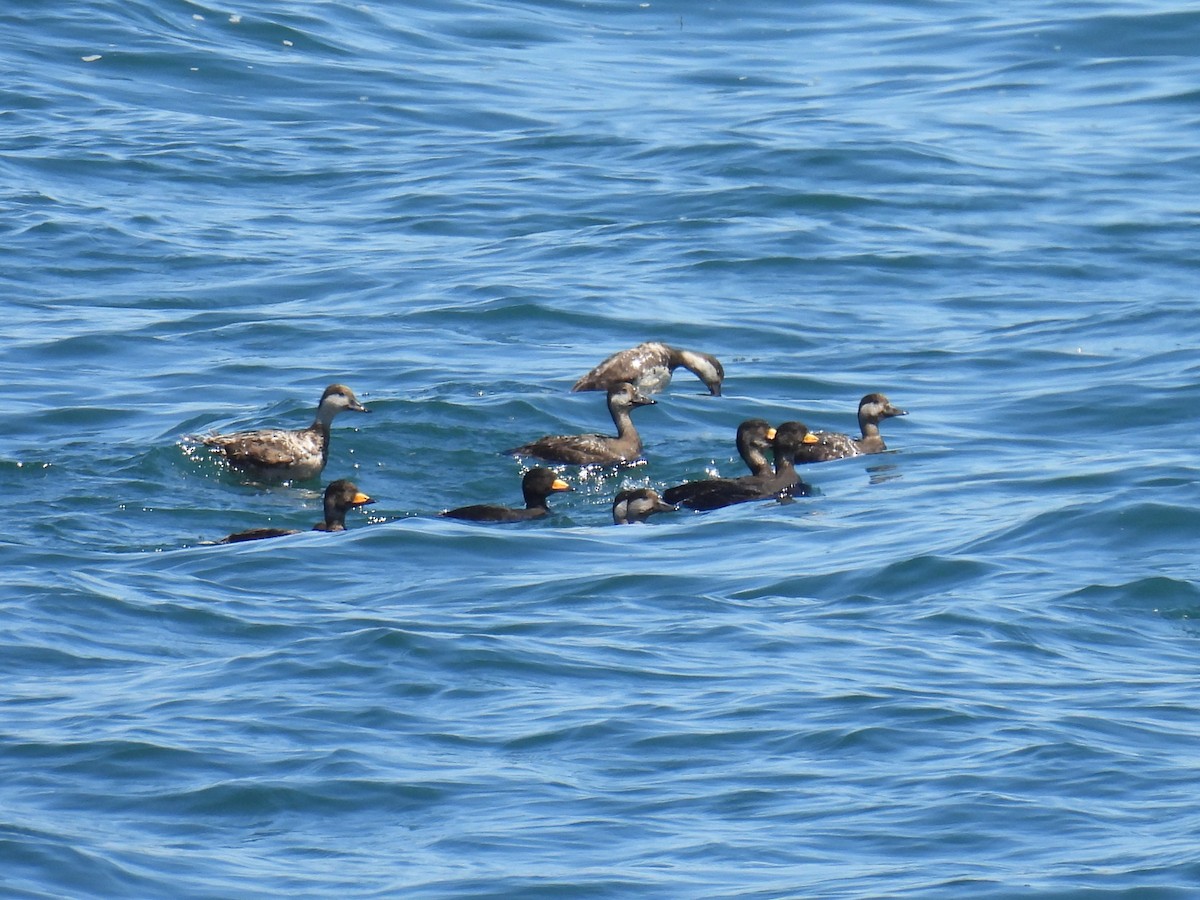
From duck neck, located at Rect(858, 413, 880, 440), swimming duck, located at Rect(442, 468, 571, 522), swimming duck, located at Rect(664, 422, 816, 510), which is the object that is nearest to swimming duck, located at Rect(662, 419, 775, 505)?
swimming duck, located at Rect(664, 422, 816, 510)

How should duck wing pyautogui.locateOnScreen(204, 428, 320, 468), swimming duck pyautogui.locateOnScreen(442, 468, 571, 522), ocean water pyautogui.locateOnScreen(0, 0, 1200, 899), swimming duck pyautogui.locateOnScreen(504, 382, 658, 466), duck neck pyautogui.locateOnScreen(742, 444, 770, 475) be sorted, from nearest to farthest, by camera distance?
ocean water pyautogui.locateOnScreen(0, 0, 1200, 899), swimming duck pyautogui.locateOnScreen(442, 468, 571, 522), duck wing pyautogui.locateOnScreen(204, 428, 320, 468), duck neck pyautogui.locateOnScreen(742, 444, 770, 475), swimming duck pyautogui.locateOnScreen(504, 382, 658, 466)

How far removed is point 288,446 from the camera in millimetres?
14445

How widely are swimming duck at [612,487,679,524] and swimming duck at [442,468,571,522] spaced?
438 mm

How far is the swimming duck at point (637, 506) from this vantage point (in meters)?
13.4

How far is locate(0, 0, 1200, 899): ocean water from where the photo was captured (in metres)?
8.03

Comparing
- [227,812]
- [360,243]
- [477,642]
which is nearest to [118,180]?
[360,243]

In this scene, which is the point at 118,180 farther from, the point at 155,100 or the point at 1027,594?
the point at 1027,594

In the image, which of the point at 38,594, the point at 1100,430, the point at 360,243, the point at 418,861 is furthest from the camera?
the point at 360,243

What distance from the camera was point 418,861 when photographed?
7637 millimetres

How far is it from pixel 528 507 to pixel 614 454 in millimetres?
1594

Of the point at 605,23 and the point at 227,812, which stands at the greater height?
the point at 605,23

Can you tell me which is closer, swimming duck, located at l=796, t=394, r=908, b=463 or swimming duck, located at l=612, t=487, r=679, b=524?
swimming duck, located at l=612, t=487, r=679, b=524

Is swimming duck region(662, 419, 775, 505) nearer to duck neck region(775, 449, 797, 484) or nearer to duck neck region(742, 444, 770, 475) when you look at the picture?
duck neck region(742, 444, 770, 475)

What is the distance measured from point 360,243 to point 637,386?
511cm
